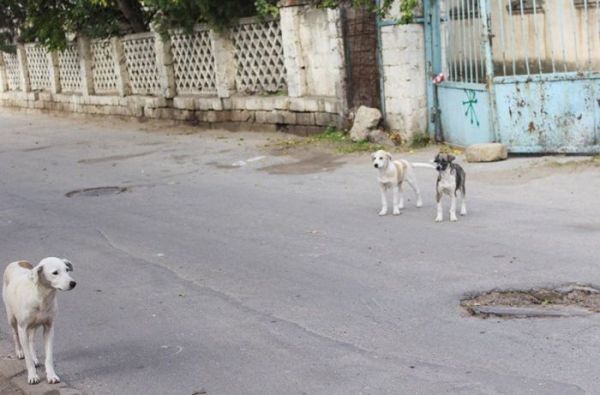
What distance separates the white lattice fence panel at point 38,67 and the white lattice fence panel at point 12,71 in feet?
3.18

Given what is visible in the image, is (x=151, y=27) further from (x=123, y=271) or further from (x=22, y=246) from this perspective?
(x=123, y=271)

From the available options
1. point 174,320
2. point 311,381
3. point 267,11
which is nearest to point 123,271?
point 174,320

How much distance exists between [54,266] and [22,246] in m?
4.39

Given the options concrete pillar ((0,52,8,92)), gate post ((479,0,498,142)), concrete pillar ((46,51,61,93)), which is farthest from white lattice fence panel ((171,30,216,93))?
concrete pillar ((0,52,8,92))

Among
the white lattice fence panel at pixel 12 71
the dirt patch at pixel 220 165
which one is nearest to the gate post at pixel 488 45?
the dirt patch at pixel 220 165

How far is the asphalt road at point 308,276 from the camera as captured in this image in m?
5.05

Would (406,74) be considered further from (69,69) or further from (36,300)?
(69,69)

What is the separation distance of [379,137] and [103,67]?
11693mm

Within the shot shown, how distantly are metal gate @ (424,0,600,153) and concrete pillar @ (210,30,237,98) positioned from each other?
603cm

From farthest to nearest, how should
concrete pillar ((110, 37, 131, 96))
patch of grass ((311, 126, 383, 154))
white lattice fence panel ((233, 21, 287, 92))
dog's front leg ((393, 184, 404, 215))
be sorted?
concrete pillar ((110, 37, 131, 96)) < white lattice fence panel ((233, 21, 287, 92)) < patch of grass ((311, 126, 383, 154)) < dog's front leg ((393, 184, 404, 215))

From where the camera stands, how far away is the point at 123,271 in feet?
25.8

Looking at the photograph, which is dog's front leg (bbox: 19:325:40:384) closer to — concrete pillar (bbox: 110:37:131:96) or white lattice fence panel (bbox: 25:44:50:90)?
concrete pillar (bbox: 110:37:131:96)

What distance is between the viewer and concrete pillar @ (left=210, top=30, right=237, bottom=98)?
18.0 metres

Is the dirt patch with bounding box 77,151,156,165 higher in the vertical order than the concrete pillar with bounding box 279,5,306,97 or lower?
lower
